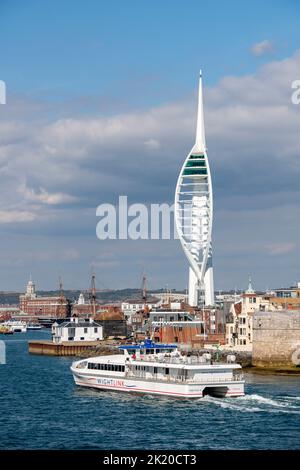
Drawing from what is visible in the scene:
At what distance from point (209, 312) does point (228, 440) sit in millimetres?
92703

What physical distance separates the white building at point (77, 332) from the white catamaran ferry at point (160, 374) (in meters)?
69.9

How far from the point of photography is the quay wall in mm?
81250

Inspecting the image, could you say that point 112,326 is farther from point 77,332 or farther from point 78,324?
point 77,332

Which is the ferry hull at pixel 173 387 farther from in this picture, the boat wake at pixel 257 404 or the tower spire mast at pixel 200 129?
the tower spire mast at pixel 200 129

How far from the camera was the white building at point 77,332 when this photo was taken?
138375mm

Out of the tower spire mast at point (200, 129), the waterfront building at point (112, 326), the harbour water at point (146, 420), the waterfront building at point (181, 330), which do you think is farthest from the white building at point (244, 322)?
the tower spire mast at point (200, 129)

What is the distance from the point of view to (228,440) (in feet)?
145

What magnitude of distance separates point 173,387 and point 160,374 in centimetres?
202

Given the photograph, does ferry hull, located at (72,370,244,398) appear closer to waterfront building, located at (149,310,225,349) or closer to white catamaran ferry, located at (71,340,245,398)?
white catamaran ferry, located at (71,340,245,398)

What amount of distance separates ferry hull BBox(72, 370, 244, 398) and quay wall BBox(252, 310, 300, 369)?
21140 millimetres

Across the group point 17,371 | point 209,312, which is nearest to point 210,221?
point 209,312

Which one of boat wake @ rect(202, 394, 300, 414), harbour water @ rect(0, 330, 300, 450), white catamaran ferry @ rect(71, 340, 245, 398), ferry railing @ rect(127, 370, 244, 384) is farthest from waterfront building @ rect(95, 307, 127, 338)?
boat wake @ rect(202, 394, 300, 414)

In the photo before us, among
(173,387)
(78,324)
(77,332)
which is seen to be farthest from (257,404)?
(78,324)
